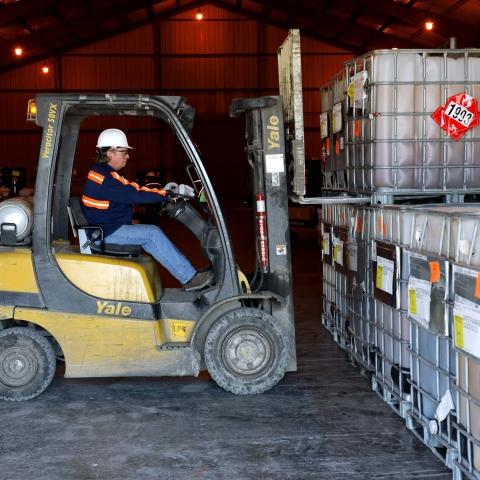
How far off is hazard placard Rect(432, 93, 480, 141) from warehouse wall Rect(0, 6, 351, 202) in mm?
22953

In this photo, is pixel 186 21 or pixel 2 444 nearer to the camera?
pixel 2 444

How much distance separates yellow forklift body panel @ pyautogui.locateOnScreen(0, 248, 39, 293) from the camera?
475 cm

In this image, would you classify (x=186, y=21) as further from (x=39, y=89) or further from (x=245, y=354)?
(x=245, y=354)

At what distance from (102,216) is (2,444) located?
1.66 m

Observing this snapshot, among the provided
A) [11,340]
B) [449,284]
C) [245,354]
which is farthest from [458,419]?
[11,340]

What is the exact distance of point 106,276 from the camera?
480 cm

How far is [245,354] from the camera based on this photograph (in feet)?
15.9

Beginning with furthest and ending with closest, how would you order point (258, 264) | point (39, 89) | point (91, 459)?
point (39, 89) → point (258, 264) → point (91, 459)

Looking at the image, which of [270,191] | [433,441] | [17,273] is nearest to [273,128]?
[270,191]

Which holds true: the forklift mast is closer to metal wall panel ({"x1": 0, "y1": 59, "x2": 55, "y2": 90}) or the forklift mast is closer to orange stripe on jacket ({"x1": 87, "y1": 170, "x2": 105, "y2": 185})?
orange stripe on jacket ({"x1": 87, "y1": 170, "x2": 105, "y2": 185})

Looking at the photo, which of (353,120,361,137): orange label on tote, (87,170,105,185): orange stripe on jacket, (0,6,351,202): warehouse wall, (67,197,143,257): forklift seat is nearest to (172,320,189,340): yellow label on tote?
(67,197,143,257): forklift seat

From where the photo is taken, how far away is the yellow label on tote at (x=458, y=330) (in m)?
3.26

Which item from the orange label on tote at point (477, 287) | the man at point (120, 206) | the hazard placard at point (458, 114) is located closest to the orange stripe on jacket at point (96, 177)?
the man at point (120, 206)

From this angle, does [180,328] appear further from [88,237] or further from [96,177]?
[96,177]
